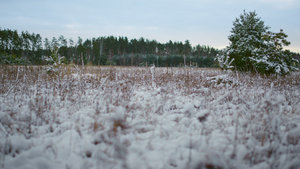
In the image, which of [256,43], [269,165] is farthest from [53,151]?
[256,43]

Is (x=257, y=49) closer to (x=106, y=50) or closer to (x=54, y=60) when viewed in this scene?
(x=54, y=60)

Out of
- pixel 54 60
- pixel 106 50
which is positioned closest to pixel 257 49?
pixel 54 60

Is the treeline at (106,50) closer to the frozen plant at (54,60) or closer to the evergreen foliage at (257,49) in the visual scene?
the evergreen foliage at (257,49)

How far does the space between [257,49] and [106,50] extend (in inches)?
2291

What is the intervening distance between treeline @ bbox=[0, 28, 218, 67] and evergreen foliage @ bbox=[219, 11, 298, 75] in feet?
23.4

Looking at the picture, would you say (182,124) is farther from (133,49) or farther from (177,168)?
(133,49)

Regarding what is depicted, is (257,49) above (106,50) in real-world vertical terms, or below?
below

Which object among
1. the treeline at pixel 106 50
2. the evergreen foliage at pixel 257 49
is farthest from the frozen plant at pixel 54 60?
the treeline at pixel 106 50

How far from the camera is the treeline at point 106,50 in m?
35.3

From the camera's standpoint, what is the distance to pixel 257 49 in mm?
8336

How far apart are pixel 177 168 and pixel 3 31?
5077cm

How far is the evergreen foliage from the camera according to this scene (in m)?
7.74

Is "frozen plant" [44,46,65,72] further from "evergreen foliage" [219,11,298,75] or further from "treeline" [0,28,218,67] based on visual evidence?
"treeline" [0,28,218,67]

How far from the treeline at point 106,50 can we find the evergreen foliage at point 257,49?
7146 mm
